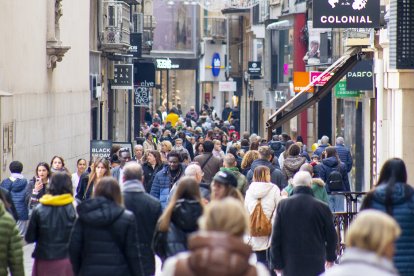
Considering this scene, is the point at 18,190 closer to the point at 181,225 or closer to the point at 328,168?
the point at 328,168

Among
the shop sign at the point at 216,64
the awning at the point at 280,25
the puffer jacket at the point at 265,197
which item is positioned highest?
the awning at the point at 280,25

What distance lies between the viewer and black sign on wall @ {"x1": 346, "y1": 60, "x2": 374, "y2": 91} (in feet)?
99.6

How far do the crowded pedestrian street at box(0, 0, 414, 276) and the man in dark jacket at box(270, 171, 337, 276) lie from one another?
0.04 feet

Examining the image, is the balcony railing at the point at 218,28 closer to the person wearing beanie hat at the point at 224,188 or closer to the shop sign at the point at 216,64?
the shop sign at the point at 216,64

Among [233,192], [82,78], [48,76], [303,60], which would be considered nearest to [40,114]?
[48,76]

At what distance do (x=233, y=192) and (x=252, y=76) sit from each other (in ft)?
156

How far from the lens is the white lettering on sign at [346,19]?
23.8 m

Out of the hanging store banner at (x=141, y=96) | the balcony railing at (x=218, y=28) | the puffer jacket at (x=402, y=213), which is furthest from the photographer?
the balcony railing at (x=218, y=28)

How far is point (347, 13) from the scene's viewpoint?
2381cm

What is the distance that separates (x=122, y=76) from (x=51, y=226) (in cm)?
3370

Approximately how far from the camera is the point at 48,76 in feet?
99.5

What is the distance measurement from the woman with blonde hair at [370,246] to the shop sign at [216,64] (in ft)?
258

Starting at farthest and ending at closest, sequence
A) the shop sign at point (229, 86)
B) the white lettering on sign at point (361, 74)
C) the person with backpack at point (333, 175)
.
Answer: the shop sign at point (229, 86)
the white lettering on sign at point (361, 74)
the person with backpack at point (333, 175)

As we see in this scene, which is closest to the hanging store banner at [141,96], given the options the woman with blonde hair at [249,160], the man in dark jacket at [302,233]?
the woman with blonde hair at [249,160]
